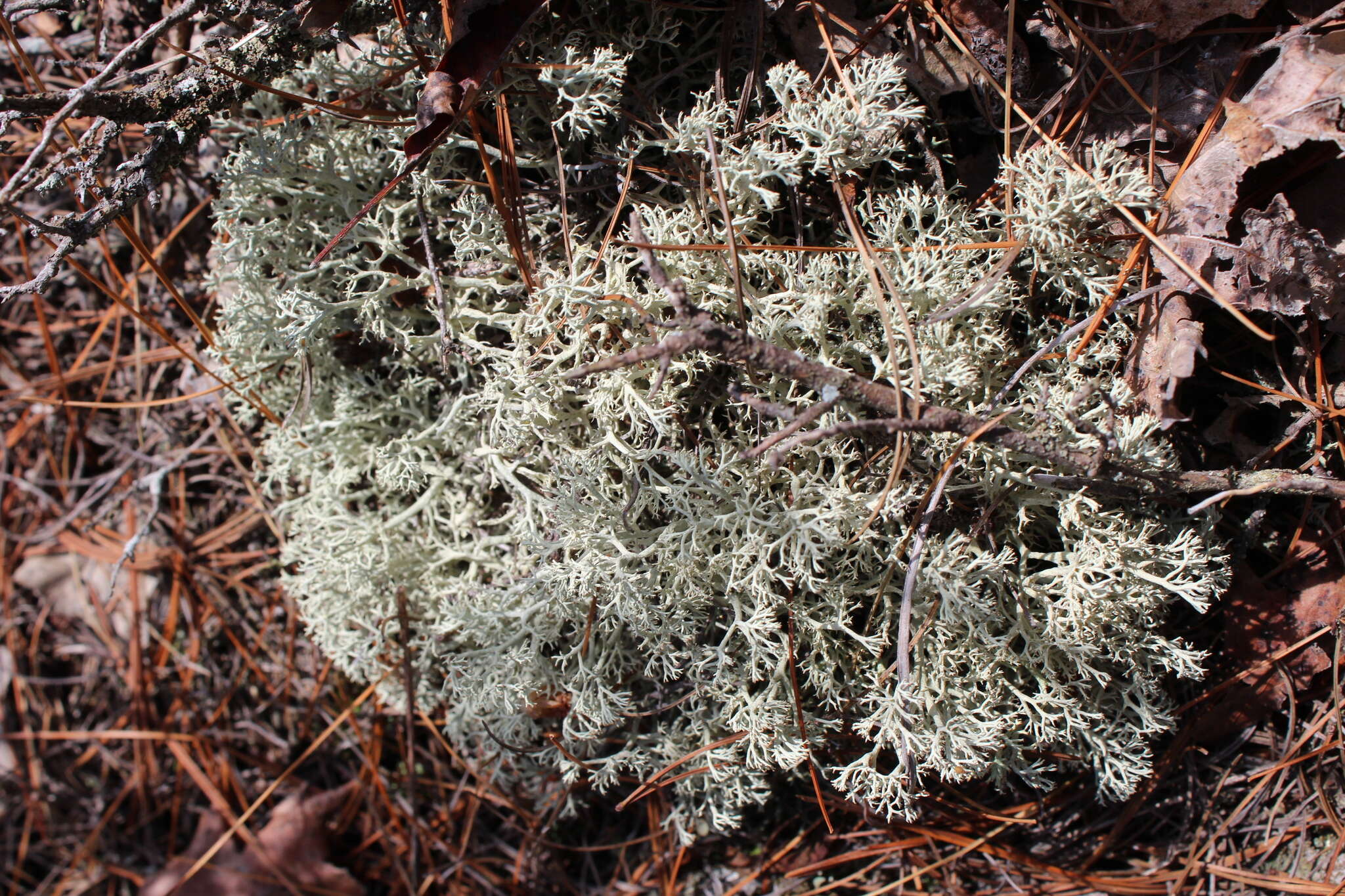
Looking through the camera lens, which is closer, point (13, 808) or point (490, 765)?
point (490, 765)

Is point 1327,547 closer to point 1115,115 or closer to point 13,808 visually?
point 1115,115

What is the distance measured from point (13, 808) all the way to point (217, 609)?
1.14 meters

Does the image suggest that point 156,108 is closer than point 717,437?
Yes

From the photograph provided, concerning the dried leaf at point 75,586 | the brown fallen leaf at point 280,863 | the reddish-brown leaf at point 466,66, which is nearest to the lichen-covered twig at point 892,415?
the reddish-brown leaf at point 466,66

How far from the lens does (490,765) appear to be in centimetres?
235

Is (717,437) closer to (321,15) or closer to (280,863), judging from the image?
(321,15)

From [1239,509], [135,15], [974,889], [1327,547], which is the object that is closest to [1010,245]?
[1239,509]

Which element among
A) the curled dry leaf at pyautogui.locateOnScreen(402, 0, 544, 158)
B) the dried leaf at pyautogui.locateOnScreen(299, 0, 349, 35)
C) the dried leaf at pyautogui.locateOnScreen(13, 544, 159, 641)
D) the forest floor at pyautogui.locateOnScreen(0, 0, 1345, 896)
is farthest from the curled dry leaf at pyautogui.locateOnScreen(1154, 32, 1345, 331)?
the dried leaf at pyautogui.locateOnScreen(13, 544, 159, 641)

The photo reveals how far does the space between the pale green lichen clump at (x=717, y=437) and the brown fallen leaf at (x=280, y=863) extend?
892 mm

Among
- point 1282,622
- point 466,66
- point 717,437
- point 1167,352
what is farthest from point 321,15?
point 1282,622

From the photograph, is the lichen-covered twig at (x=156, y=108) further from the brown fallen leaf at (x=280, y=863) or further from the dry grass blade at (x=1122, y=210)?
the brown fallen leaf at (x=280, y=863)

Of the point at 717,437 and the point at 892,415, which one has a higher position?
the point at 717,437

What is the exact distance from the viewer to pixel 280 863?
255 centimetres

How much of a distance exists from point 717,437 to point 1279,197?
1206 mm
